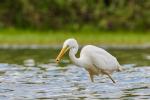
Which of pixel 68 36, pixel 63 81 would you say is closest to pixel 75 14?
pixel 68 36

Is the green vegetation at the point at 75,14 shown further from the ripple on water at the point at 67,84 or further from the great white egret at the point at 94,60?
the great white egret at the point at 94,60

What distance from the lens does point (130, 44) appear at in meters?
26.4

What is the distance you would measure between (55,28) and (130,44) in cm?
527

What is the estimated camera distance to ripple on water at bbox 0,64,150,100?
13.2 m

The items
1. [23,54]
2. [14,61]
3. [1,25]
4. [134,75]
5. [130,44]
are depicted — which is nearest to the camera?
[134,75]

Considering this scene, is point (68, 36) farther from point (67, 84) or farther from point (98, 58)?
point (67, 84)

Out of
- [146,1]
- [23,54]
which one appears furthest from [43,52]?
[146,1]

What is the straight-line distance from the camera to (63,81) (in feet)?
50.6

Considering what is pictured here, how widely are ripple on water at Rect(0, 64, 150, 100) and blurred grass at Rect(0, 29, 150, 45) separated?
8.39 m

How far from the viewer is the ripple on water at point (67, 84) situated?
13.2 metres

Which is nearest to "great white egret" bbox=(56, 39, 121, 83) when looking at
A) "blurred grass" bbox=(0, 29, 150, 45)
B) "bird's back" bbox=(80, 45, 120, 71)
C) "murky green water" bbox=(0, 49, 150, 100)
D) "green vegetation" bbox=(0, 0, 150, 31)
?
"bird's back" bbox=(80, 45, 120, 71)

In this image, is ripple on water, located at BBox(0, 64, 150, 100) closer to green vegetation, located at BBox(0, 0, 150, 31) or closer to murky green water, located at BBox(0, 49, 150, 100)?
murky green water, located at BBox(0, 49, 150, 100)

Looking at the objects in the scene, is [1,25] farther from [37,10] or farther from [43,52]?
[43,52]

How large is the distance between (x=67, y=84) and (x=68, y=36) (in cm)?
1362
